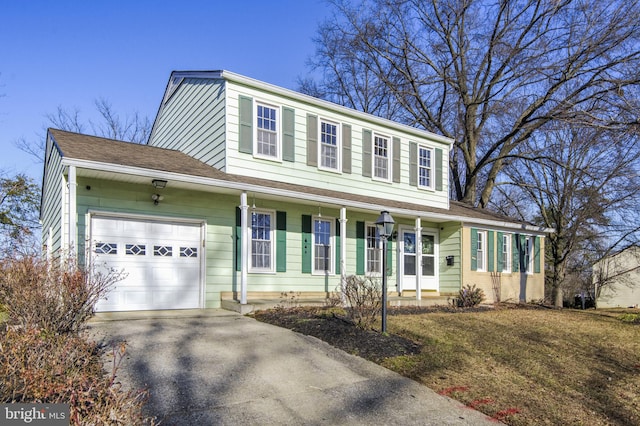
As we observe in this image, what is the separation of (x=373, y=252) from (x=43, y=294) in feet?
31.0

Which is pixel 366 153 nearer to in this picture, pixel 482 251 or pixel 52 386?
pixel 482 251

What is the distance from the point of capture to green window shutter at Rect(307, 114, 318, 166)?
1258 cm

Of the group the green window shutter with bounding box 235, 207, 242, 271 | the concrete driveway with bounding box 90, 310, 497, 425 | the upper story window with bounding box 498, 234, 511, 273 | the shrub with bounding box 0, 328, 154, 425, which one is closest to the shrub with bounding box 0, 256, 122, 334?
the concrete driveway with bounding box 90, 310, 497, 425

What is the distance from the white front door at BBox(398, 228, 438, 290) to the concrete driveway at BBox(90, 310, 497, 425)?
272 inches

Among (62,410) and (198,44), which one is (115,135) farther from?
(62,410)

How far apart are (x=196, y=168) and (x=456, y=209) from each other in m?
9.52

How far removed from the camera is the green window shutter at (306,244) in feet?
40.0

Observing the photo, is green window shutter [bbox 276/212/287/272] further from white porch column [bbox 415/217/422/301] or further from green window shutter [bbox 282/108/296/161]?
white porch column [bbox 415/217/422/301]

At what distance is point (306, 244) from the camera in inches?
482

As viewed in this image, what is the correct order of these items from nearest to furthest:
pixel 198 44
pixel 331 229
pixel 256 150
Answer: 1. pixel 256 150
2. pixel 331 229
3. pixel 198 44

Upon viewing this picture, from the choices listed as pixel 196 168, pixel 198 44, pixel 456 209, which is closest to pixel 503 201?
pixel 456 209

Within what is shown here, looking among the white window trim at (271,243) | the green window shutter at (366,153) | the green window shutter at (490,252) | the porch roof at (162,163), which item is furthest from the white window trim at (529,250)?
the white window trim at (271,243)

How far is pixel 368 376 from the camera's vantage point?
6.40m

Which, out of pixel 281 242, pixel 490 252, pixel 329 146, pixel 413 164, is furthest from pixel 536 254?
pixel 281 242
